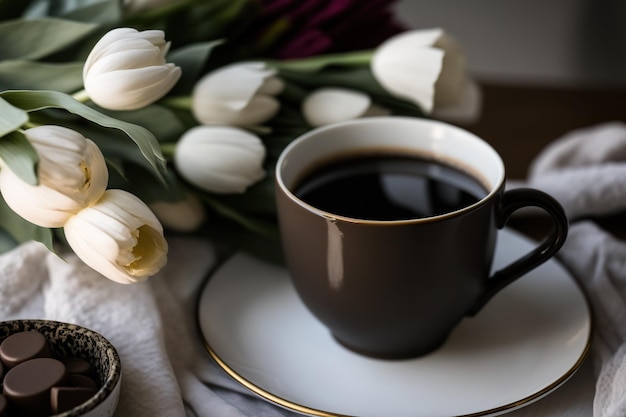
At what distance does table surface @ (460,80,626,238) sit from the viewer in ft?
2.44

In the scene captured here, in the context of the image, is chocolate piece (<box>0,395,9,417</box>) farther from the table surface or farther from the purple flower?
the table surface

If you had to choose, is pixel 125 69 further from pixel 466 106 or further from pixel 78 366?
pixel 466 106

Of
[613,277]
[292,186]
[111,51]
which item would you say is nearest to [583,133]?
[613,277]

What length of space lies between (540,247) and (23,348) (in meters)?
0.27

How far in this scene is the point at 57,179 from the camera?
38cm

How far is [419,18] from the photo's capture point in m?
1.09

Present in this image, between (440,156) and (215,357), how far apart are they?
18cm

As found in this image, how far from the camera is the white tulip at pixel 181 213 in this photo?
0.53 m

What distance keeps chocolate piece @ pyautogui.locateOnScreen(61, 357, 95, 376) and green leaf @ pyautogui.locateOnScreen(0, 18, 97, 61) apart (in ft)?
0.65

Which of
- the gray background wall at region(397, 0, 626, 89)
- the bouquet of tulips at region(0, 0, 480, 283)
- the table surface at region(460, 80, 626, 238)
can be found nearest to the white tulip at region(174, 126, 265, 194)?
the bouquet of tulips at region(0, 0, 480, 283)

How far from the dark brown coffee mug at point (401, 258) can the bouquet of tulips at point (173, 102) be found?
6 centimetres

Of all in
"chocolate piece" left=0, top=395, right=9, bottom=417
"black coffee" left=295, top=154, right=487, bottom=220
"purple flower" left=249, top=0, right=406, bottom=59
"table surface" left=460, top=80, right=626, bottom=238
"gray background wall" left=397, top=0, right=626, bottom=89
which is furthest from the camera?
"gray background wall" left=397, top=0, right=626, bottom=89

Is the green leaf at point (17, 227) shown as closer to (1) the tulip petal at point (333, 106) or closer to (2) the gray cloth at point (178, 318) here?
(2) the gray cloth at point (178, 318)

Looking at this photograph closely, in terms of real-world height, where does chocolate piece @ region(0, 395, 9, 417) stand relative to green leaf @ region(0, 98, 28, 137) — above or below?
below
